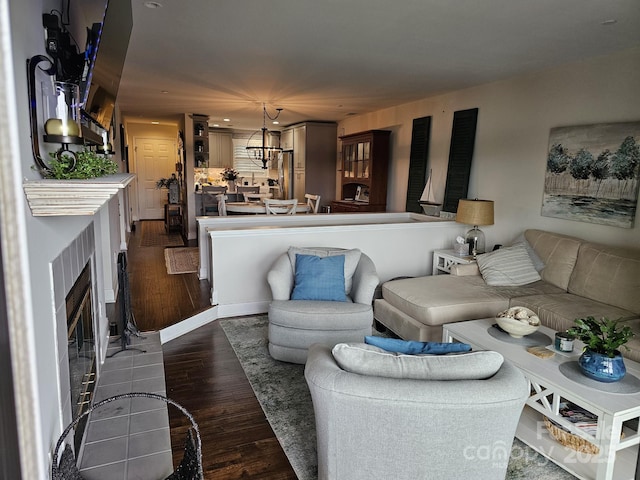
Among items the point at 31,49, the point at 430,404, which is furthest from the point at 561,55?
the point at 31,49

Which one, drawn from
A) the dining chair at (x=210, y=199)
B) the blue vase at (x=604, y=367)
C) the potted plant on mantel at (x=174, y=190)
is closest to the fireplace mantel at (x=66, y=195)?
the blue vase at (x=604, y=367)

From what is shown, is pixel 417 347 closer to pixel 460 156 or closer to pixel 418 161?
pixel 460 156

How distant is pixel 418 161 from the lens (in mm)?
6172

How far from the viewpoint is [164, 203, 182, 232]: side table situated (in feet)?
29.1

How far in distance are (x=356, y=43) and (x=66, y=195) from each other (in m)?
2.77

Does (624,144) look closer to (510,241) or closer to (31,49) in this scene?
(510,241)

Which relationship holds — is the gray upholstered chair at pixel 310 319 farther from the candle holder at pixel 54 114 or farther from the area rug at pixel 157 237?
the area rug at pixel 157 237

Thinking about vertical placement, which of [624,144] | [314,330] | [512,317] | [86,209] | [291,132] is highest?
[291,132]

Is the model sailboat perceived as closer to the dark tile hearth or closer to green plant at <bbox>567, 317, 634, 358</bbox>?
green plant at <bbox>567, 317, 634, 358</bbox>

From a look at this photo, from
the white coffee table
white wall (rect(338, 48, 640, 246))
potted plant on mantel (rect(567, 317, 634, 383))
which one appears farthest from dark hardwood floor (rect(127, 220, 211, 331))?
white wall (rect(338, 48, 640, 246))

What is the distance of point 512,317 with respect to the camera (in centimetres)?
266

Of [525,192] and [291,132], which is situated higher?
[291,132]

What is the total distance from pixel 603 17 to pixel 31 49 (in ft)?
10.7

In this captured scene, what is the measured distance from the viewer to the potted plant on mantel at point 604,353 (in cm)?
209
